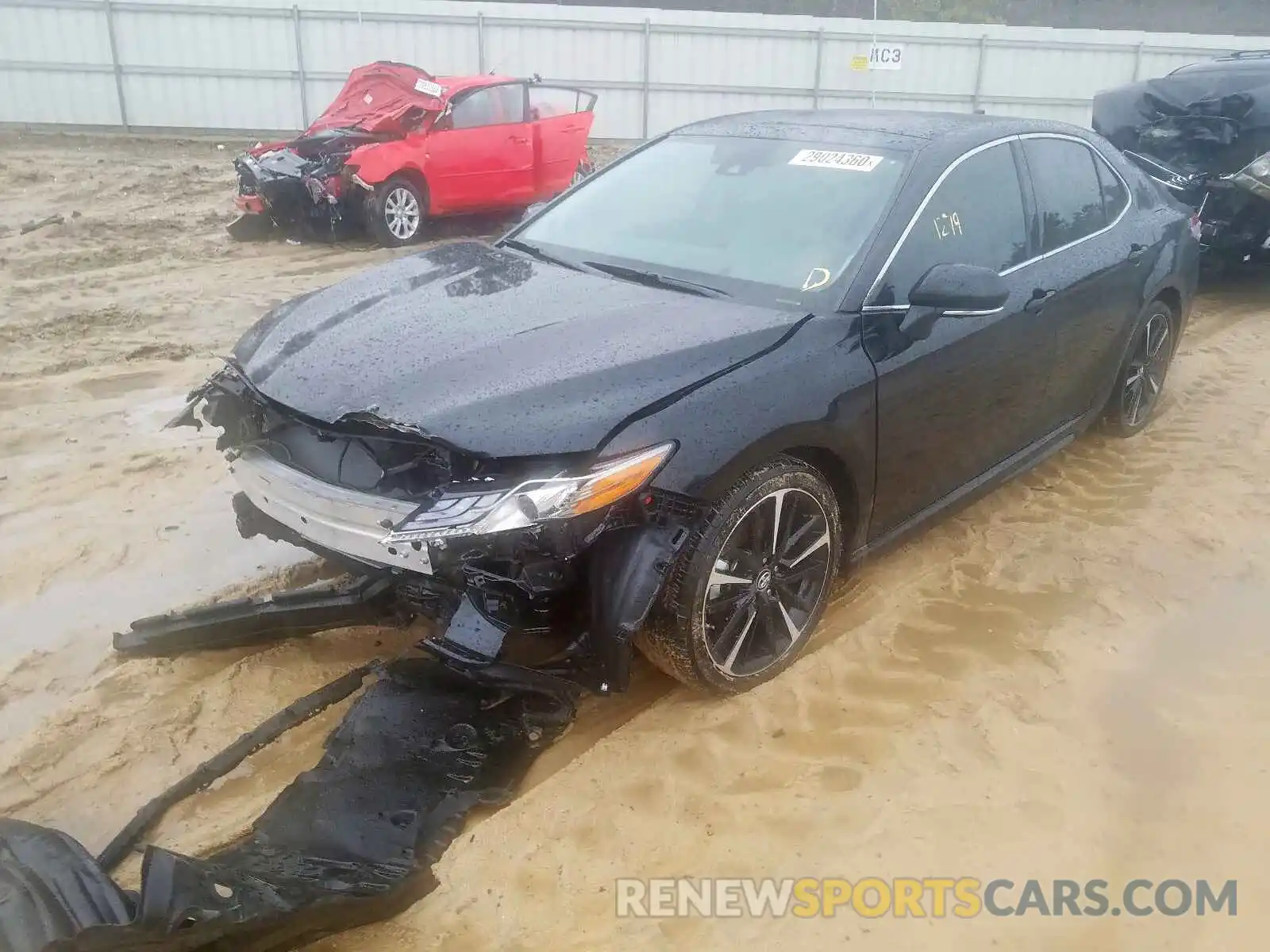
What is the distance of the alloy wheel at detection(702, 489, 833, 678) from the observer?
290cm

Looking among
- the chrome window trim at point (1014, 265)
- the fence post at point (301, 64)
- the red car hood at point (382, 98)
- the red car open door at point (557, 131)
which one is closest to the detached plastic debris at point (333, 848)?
the chrome window trim at point (1014, 265)

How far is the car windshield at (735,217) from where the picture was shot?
3.28 metres

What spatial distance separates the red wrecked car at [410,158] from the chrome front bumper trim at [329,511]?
6.65 m

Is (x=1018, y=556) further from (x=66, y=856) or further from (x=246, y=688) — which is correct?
(x=66, y=856)

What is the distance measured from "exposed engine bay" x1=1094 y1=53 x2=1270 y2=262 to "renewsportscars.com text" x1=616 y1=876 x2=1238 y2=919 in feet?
20.9

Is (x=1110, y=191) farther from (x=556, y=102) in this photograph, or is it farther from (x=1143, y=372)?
(x=556, y=102)

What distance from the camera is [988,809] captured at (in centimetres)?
270

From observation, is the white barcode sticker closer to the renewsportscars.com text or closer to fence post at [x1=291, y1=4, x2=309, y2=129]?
the renewsportscars.com text

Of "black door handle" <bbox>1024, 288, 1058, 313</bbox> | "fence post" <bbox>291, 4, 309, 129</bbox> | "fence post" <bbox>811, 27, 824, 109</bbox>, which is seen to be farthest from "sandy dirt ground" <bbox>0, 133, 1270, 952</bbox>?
"fence post" <bbox>811, 27, 824, 109</bbox>

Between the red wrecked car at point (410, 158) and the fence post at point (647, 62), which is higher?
the fence post at point (647, 62)

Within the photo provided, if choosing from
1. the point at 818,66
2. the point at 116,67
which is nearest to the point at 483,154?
the point at 116,67

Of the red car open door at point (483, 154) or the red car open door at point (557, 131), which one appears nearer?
the red car open door at point (483, 154)

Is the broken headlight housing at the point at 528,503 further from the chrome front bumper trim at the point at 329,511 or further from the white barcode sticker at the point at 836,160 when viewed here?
the white barcode sticker at the point at 836,160

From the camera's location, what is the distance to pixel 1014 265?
12.3 feet
